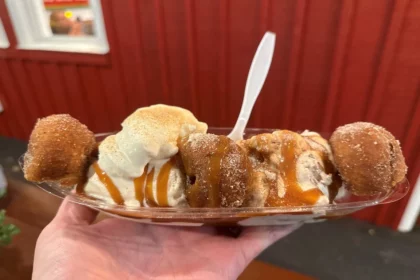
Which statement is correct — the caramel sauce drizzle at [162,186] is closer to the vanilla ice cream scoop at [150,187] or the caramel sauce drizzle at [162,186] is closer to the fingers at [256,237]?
the vanilla ice cream scoop at [150,187]

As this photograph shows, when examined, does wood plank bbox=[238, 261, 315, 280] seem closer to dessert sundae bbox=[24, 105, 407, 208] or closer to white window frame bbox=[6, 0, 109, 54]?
dessert sundae bbox=[24, 105, 407, 208]

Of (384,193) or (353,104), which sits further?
(353,104)

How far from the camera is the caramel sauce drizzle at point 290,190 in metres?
0.68

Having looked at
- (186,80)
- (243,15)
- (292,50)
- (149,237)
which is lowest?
(149,237)

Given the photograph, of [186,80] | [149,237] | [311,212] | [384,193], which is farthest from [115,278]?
[186,80]

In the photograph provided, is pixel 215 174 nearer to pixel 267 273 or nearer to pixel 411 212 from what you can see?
pixel 267 273

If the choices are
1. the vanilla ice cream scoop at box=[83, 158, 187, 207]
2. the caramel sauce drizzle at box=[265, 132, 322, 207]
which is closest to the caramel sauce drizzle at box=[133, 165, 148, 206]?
A: the vanilla ice cream scoop at box=[83, 158, 187, 207]

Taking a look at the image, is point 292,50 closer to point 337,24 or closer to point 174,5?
point 337,24

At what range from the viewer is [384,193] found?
0.73 metres

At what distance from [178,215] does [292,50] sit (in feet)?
2.49

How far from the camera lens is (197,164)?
644 millimetres

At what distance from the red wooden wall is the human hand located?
1.98ft

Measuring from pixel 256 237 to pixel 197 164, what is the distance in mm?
297

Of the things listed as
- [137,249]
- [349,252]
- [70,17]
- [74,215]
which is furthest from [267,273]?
[70,17]
